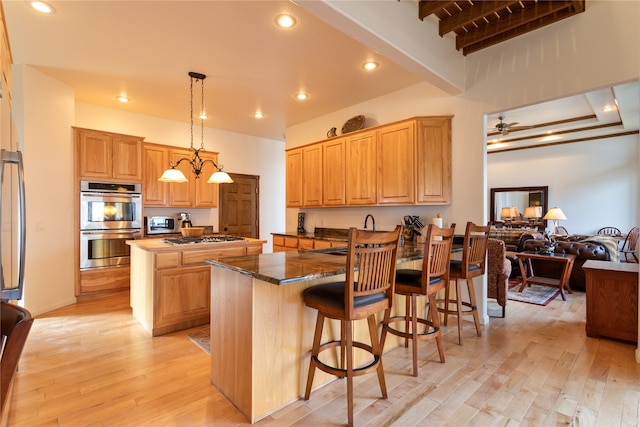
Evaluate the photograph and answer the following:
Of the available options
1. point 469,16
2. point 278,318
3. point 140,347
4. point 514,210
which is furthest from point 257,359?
point 514,210

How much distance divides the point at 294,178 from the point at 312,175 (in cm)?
49

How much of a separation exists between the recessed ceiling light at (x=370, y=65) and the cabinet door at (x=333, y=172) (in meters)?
1.20

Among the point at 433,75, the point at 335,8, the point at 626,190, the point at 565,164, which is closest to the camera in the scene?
the point at 335,8

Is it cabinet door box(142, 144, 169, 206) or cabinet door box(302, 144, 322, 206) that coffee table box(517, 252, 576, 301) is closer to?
cabinet door box(302, 144, 322, 206)

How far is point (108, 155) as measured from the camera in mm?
4410

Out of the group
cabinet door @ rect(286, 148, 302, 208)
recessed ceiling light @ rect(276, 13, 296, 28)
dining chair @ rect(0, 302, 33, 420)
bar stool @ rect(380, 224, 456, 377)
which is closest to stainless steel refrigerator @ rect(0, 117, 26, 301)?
dining chair @ rect(0, 302, 33, 420)

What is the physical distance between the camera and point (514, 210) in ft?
25.9

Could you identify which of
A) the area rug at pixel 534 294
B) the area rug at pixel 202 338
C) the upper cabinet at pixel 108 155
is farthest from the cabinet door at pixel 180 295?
the area rug at pixel 534 294

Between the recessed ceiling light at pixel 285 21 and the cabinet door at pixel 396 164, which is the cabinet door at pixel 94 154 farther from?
the cabinet door at pixel 396 164

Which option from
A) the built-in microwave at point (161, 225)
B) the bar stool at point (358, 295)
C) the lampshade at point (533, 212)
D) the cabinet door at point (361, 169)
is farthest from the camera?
the lampshade at point (533, 212)

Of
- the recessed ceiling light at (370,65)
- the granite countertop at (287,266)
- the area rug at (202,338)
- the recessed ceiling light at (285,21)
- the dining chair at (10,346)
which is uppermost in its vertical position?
the recessed ceiling light at (285,21)

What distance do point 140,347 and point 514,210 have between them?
8.50 meters

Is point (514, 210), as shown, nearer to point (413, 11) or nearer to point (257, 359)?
point (413, 11)

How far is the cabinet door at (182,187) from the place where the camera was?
519 cm
